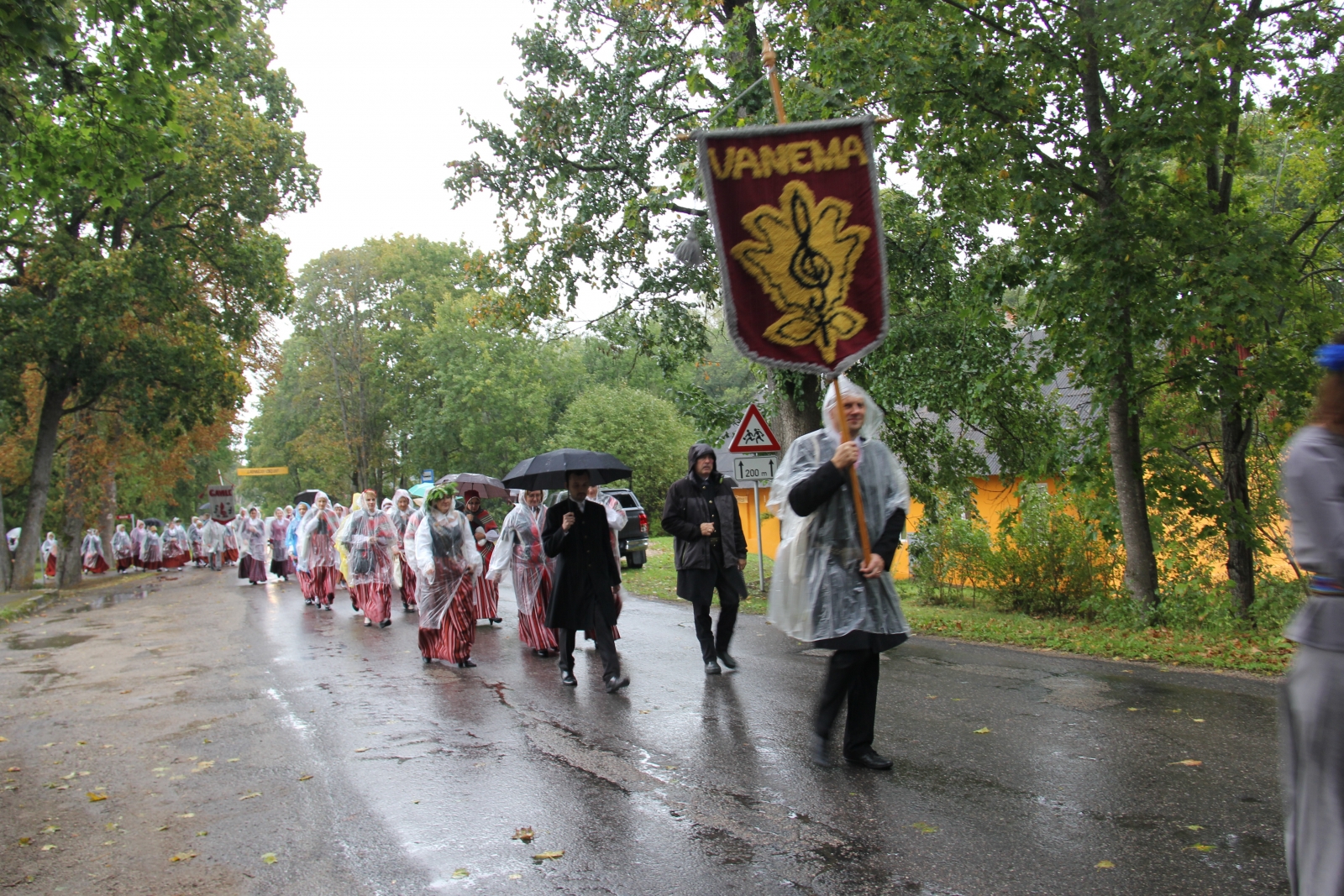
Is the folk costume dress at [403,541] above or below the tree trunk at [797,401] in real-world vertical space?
below

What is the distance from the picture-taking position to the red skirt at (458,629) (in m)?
10.0

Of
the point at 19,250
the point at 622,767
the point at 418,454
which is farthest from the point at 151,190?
the point at 418,454

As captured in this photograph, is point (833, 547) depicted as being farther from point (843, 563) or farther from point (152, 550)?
point (152, 550)

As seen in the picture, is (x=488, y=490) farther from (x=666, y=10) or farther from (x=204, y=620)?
(x=666, y=10)

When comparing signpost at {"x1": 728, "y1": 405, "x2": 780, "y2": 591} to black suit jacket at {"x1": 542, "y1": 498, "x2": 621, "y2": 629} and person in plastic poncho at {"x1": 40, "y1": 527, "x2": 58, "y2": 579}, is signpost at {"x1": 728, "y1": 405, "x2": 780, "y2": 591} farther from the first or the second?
person in plastic poncho at {"x1": 40, "y1": 527, "x2": 58, "y2": 579}

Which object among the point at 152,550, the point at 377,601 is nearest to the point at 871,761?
the point at 377,601

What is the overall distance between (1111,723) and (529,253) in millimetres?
14239

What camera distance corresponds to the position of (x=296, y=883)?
14.0ft

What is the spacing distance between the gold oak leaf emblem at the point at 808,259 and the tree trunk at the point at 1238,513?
7266mm

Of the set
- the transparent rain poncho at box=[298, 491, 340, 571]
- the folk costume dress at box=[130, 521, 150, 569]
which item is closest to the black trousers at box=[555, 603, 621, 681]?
the transparent rain poncho at box=[298, 491, 340, 571]

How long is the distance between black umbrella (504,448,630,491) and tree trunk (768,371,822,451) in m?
5.01

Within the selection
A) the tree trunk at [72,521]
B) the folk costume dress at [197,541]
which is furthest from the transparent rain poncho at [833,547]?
the folk costume dress at [197,541]

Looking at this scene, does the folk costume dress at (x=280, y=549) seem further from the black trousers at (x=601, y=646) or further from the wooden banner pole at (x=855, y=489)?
the wooden banner pole at (x=855, y=489)

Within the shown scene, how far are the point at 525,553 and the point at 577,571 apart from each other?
2.52 m
